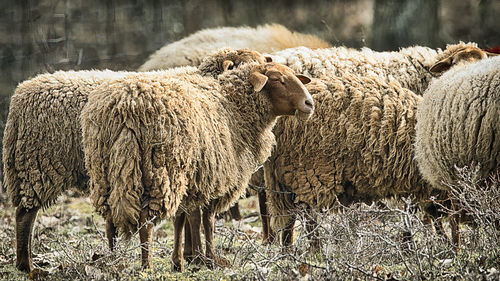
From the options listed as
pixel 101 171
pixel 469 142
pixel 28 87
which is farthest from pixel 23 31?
pixel 469 142

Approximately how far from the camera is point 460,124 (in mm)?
4645

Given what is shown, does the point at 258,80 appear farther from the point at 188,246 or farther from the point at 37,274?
the point at 37,274

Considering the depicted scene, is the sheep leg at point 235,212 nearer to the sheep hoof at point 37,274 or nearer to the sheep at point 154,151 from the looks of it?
the sheep at point 154,151

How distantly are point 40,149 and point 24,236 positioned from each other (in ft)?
2.20

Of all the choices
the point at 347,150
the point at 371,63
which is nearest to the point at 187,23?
the point at 371,63

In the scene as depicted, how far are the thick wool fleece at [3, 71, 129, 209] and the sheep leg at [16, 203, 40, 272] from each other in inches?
3.1

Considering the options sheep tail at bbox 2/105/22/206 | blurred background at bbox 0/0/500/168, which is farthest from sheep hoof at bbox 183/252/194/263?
blurred background at bbox 0/0/500/168

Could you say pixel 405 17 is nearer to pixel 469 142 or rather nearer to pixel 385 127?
pixel 385 127

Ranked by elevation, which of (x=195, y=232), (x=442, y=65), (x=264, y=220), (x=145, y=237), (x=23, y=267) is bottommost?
(x=264, y=220)

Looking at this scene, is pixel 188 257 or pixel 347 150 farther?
pixel 347 150

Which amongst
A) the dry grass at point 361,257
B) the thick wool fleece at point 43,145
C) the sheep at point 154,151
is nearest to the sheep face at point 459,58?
the dry grass at point 361,257

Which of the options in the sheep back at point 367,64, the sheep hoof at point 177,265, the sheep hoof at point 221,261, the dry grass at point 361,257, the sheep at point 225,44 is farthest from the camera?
the sheep at point 225,44

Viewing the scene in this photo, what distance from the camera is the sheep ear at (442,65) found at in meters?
6.36

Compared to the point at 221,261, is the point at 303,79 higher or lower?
higher
